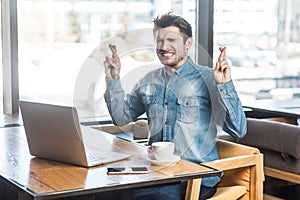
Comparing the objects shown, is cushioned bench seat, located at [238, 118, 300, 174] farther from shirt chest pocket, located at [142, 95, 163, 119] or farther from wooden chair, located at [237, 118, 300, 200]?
shirt chest pocket, located at [142, 95, 163, 119]

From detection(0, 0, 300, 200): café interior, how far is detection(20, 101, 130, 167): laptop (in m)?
0.05

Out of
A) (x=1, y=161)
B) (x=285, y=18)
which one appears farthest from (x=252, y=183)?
(x=285, y=18)

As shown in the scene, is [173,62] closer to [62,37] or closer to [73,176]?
[73,176]

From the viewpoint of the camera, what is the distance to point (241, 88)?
4.07 metres

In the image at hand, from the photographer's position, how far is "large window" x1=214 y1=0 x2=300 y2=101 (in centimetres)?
398

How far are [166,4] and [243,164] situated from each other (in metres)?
1.72

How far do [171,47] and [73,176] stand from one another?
34.0 inches

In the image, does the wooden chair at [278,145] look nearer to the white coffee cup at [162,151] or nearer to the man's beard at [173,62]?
the man's beard at [173,62]

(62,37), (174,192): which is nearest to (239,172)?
(174,192)

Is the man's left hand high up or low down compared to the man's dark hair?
down

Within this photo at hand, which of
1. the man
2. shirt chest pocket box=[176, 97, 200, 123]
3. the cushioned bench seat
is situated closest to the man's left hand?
the man

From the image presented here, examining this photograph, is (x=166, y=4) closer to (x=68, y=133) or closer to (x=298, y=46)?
(x=298, y=46)

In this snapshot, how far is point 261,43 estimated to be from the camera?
13.5ft

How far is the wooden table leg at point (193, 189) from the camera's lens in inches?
86.4
